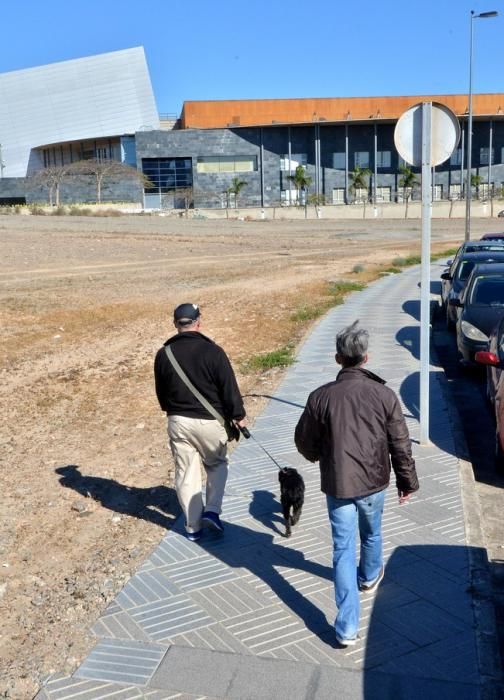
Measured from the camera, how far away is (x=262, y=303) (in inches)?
714

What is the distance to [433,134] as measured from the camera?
20.7 feet

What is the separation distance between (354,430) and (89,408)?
6.12 metres

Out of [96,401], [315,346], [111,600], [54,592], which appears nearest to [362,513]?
[111,600]

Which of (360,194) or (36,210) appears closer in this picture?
(36,210)

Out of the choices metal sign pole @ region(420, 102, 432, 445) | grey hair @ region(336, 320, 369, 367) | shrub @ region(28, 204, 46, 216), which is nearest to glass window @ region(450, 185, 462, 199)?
shrub @ region(28, 204, 46, 216)

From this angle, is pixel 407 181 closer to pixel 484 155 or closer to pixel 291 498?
pixel 484 155

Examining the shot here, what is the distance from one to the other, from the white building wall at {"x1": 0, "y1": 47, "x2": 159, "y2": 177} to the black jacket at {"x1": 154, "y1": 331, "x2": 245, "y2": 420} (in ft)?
301

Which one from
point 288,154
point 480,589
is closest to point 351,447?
point 480,589

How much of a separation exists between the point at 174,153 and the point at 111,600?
74.9m

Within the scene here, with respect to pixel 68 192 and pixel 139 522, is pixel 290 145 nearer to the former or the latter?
pixel 68 192

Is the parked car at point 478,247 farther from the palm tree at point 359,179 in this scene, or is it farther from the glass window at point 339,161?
the glass window at point 339,161

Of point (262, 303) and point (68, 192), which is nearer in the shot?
point (262, 303)

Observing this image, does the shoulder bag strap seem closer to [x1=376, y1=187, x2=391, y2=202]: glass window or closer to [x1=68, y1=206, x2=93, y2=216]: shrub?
[x1=68, y1=206, x2=93, y2=216]: shrub

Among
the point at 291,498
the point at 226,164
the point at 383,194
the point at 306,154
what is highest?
the point at 306,154
